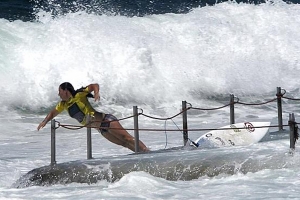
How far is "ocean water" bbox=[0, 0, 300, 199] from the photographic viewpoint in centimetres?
1096

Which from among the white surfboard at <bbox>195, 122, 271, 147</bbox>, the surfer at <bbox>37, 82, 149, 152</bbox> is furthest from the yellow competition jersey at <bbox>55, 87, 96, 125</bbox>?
the white surfboard at <bbox>195, 122, 271, 147</bbox>

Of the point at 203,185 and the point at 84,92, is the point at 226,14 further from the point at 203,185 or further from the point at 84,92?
the point at 203,185

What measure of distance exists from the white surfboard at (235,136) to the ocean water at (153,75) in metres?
0.36

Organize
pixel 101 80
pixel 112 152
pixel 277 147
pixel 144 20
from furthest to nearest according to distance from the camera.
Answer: pixel 144 20 → pixel 101 80 → pixel 112 152 → pixel 277 147

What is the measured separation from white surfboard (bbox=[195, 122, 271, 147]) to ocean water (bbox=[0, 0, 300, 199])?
0.36m

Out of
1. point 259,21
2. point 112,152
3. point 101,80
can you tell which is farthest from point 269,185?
point 259,21

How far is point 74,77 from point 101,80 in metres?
0.57

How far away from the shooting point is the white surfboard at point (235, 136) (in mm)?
12242

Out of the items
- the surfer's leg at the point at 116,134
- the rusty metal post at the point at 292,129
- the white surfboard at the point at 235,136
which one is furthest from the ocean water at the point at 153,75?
the surfer's leg at the point at 116,134

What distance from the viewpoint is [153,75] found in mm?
20203

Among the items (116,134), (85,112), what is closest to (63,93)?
(85,112)

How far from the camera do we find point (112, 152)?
1349cm

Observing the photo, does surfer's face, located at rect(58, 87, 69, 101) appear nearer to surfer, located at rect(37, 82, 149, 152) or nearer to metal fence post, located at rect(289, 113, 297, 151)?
surfer, located at rect(37, 82, 149, 152)

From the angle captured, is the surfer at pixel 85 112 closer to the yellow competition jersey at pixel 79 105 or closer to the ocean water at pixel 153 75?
the yellow competition jersey at pixel 79 105
